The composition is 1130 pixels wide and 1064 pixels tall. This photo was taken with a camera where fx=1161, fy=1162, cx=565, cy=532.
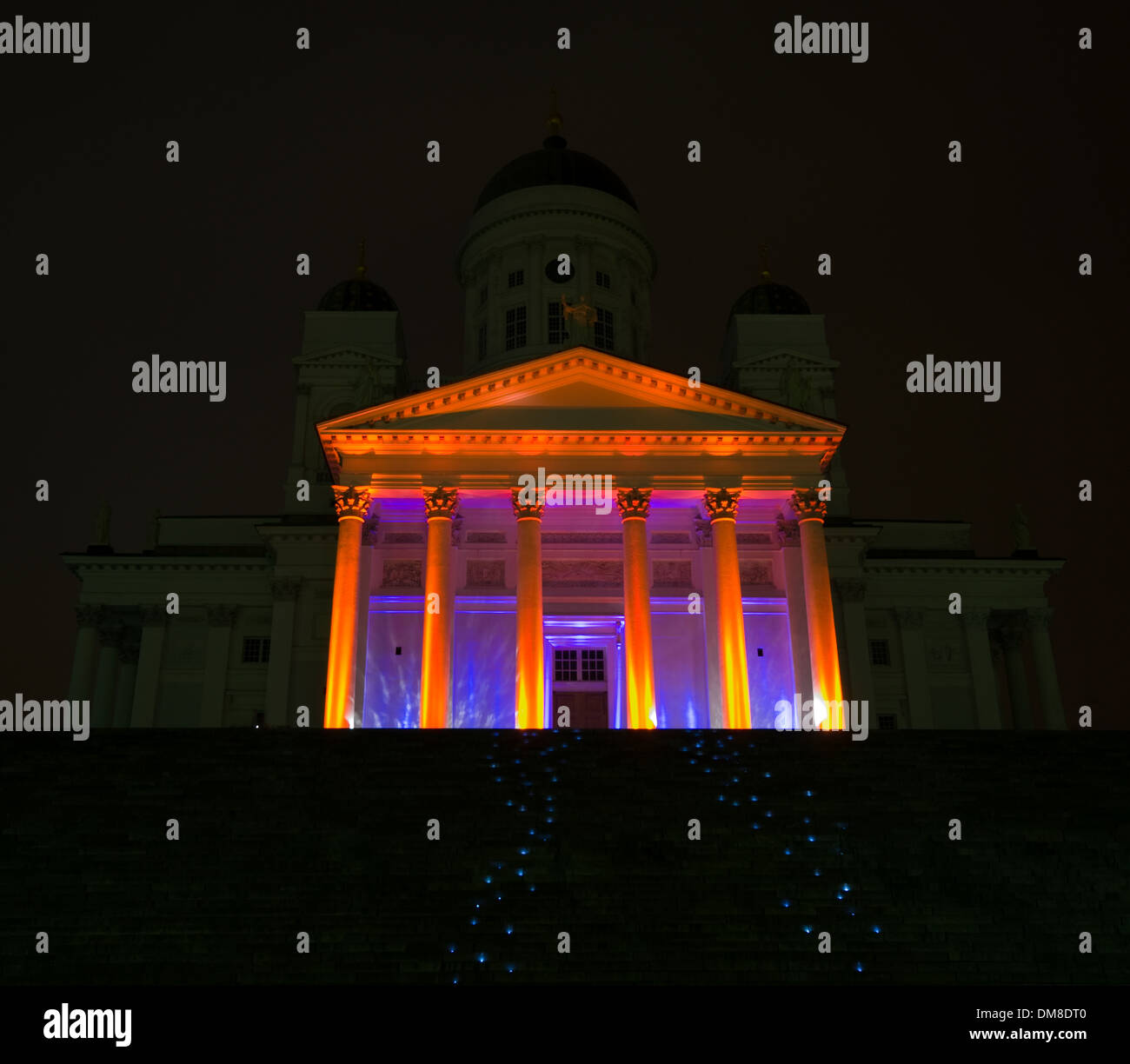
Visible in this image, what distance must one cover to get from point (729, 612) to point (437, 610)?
7.26m

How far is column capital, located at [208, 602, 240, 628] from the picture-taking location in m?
39.0

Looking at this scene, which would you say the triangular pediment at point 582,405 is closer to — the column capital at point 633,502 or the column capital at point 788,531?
the column capital at point 633,502

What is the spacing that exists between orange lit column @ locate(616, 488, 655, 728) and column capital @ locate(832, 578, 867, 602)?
10.0 m

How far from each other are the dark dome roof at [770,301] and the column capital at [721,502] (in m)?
16.8

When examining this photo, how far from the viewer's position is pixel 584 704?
32.4 metres

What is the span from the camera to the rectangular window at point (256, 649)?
38688mm

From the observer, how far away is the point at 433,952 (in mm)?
14062

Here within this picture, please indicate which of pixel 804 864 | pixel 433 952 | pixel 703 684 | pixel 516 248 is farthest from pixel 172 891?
pixel 516 248

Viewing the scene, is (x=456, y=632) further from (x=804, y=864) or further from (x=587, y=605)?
(x=804, y=864)

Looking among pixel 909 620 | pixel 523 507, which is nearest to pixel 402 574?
pixel 523 507

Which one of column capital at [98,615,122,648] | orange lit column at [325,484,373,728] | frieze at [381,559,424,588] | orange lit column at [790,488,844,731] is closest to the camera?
orange lit column at [325,484,373,728]

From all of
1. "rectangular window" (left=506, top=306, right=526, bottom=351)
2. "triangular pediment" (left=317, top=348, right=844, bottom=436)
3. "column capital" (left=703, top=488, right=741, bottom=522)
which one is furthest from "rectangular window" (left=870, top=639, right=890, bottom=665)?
"rectangular window" (left=506, top=306, right=526, bottom=351)

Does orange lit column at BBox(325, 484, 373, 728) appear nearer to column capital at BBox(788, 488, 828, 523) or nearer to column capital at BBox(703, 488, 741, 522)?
column capital at BBox(703, 488, 741, 522)

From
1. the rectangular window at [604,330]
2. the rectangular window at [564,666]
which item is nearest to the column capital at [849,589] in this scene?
the rectangular window at [564,666]
